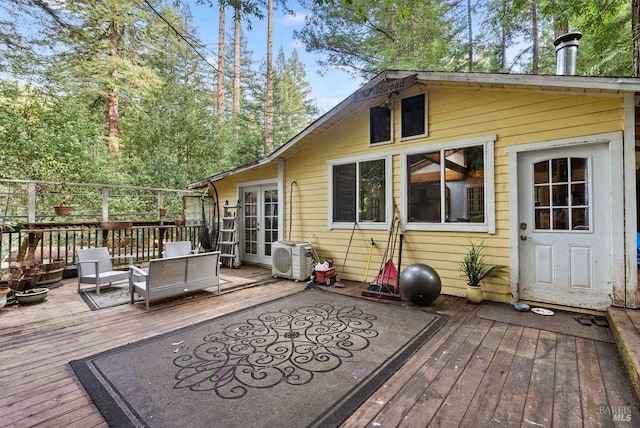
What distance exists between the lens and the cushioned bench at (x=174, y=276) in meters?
3.86

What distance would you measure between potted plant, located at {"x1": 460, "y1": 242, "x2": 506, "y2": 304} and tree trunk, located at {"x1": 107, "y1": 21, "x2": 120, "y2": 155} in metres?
11.1

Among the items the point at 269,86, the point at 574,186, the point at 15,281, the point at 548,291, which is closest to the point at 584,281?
the point at 548,291

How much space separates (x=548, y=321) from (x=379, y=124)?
372 centimetres

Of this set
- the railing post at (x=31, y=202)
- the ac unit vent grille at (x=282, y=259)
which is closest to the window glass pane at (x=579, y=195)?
the ac unit vent grille at (x=282, y=259)

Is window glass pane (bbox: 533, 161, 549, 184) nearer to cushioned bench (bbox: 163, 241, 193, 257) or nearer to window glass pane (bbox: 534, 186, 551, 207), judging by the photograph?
window glass pane (bbox: 534, 186, 551, 207)

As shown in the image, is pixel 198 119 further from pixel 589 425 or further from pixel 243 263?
pixel 589 425

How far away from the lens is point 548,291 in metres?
3.64

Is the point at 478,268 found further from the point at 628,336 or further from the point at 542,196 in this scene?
the point at 628,336

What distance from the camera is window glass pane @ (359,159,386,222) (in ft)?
16.6

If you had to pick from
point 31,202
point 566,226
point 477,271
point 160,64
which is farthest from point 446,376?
point 160,64

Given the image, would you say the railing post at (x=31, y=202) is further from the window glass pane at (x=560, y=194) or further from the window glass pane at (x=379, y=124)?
the window glass pane at (x=560, y=194)

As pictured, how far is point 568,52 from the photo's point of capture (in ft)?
12.4

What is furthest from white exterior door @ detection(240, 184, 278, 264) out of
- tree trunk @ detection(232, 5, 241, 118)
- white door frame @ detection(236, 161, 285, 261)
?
tree trunk @ detection(232, 5, 241, 118)

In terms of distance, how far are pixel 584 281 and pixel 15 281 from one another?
758 centimetres
